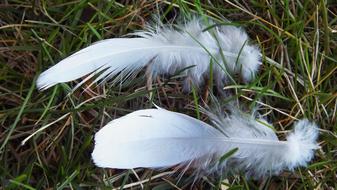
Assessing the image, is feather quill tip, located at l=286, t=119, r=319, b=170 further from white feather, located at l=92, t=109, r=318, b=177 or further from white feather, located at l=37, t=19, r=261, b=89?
white feather, located at l=37, t=19, r=261, b=89

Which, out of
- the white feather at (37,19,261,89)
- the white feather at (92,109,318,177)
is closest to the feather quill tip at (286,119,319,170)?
the white feather at (92,109,318,177)

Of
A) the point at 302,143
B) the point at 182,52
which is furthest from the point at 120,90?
the point at 302,143

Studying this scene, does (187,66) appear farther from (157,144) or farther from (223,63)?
(157,144)

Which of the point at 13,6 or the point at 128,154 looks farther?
the point at 13,6

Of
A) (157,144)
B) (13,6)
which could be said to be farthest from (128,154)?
(13,6)

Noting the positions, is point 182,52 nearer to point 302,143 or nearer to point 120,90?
point 120,90
